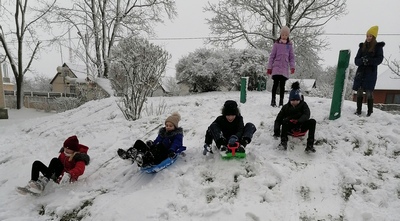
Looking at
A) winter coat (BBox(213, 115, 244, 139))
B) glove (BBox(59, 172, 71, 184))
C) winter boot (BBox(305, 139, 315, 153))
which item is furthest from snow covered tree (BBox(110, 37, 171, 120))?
winter boot (BBox(305, 139, 315, 153))

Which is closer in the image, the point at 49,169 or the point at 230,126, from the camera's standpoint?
the point at 49,169

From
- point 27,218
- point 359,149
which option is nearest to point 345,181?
point 359,149

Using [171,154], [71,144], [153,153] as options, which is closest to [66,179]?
[71,144]

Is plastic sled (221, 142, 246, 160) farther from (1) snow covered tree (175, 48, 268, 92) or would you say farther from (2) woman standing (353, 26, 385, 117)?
(1) snow covered tree (175, 48, 268, 92)

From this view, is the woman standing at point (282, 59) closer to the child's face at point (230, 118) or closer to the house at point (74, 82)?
the child's face at point (230, 118)

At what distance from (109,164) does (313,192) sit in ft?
10.9

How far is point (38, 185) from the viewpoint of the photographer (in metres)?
3.74

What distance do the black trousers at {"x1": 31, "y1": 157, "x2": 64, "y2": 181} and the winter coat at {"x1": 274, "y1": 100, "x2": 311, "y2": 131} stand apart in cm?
355

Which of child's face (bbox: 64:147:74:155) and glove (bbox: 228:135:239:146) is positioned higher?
glove (bbox: 228:135:239:146)

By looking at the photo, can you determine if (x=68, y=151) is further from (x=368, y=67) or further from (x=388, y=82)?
(x=388, y=82)

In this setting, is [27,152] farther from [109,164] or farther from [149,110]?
[149,110]

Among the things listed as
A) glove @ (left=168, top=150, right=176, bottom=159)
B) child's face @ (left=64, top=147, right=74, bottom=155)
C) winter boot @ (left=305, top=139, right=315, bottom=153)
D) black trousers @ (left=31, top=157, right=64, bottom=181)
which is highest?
winter boot @ (left=305, top=139, right=315, bottom=153)

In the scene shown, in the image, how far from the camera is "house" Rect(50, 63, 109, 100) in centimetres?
1549

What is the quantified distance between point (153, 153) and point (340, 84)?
3753 mm
